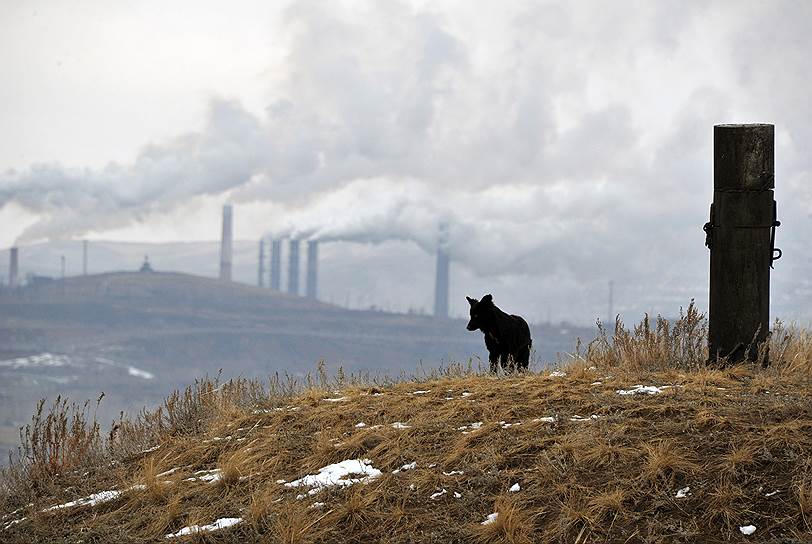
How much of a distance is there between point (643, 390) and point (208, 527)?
3.64 m

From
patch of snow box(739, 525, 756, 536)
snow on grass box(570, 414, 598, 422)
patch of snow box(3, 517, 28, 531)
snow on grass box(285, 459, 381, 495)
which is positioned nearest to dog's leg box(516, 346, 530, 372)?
snow on grass box(570, 414, 598, 422)

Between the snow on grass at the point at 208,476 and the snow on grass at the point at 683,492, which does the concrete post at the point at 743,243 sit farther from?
the snow on grass at the point at 208,476

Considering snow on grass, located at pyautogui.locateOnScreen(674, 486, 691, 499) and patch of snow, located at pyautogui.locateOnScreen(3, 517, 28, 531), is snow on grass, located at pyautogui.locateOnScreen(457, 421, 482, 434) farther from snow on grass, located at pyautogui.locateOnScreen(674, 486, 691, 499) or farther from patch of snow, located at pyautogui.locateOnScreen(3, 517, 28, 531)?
patch of snow, located at pyautogui.locateOnScreen(3, 517, 28, 531)

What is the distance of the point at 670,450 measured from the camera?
7609 mm

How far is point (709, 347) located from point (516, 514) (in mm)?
4256

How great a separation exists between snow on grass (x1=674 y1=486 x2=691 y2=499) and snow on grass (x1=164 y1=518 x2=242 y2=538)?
291cm

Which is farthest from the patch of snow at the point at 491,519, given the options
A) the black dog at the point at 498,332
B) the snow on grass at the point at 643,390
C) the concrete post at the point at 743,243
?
the black dog at the point at 498,332

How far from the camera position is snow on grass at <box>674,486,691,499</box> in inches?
279

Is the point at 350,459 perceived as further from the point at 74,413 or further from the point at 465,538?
the point at 74,413

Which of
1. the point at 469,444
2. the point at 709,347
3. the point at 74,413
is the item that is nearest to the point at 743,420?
the point at 469,444

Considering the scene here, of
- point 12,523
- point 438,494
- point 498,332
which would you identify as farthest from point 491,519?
point 498,332

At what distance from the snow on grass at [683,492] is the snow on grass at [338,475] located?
2124mm

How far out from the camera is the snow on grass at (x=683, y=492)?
7082mm

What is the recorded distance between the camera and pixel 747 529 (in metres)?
6.67
